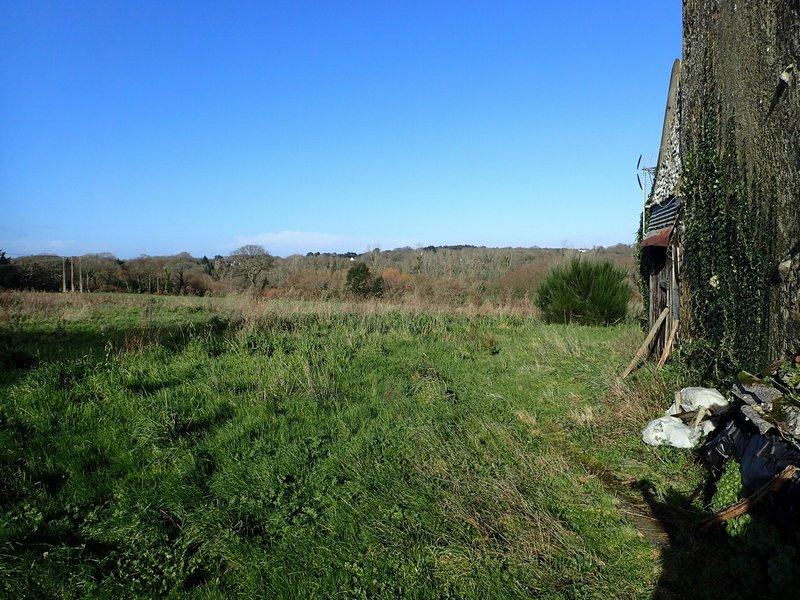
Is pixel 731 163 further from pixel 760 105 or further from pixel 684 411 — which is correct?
pixel 684 411

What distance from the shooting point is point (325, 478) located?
455 centimetres

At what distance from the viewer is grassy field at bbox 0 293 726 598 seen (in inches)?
131

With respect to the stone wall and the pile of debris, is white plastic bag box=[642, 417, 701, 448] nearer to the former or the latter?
the pile of debris

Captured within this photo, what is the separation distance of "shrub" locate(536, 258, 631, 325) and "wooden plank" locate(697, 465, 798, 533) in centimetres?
1229

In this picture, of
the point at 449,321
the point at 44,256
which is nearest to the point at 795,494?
the point at 449,321

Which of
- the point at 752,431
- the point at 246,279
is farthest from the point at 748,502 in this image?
the point at 246,279

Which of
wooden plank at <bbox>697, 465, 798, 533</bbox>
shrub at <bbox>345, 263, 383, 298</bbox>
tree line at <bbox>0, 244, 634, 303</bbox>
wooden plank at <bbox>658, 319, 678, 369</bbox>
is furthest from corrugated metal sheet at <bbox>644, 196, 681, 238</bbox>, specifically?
shrub at <bbox>345, 263, 383, 298</bbox>

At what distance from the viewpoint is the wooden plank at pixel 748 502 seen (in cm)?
329

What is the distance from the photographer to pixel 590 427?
241 inches

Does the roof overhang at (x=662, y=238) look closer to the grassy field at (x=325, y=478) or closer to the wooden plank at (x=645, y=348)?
the wooden plank at (x=645, y=348)

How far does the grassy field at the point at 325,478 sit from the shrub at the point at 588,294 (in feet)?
24.0

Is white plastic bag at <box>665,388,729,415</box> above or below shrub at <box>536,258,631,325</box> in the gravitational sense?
below

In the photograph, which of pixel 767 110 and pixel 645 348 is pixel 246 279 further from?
pixel 767 110

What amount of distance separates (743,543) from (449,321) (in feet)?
34.0
